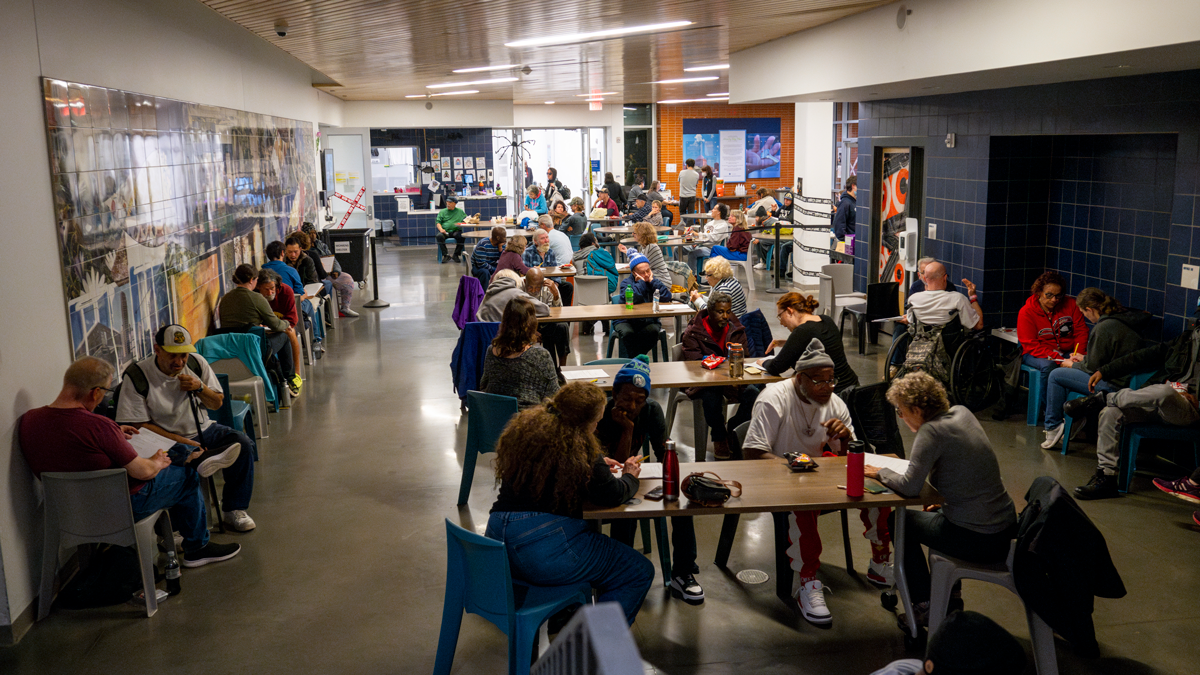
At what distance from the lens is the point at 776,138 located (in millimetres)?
25719

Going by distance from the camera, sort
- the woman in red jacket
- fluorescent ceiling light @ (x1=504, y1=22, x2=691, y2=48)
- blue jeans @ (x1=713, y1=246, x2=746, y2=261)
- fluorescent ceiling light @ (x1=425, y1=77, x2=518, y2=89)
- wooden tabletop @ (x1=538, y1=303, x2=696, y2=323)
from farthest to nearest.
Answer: fluorescent ceiling light @ (x1=425, y1=77, x2=518, y2=89), blue jeans @ (x1=713, y1=246, x2=746, y2=261), fluorescent ceiling light @ (x1=504, y1=22, x2=691, y2=48), wooden tabletop @ (x1=538, y1=303, x2=696, y2=323), the woman in red jacket

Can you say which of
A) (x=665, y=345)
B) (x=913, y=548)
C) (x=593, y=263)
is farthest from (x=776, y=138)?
(x=913, y=548)

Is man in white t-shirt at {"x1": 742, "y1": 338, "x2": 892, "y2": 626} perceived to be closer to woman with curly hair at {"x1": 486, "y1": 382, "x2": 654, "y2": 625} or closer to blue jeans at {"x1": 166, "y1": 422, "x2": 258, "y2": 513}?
woman with curly hair at {"x1": 486, "y1": 382, "x2": 654, "y2": 625}

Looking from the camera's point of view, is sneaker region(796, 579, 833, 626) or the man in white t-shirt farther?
the man in white t-shirt

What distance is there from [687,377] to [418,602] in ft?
7.46

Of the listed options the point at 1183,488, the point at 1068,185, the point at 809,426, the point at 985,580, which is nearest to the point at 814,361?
the point at 809,426

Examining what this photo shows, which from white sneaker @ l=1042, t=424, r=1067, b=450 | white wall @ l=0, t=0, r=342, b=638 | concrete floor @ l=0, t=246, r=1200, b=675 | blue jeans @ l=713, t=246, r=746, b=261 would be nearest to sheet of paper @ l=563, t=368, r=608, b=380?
concrete floor @ l=0, t=246, r=1200, b=675

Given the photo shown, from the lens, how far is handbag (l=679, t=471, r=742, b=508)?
3840 millimetres

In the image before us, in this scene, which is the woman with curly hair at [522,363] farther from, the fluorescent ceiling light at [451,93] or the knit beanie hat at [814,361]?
the fluorescent ceiling light at [451,93]

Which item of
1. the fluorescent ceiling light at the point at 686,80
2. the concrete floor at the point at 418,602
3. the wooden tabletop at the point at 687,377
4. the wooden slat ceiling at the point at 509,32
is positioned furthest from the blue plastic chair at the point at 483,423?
the fluorescent ceiling light at the point at 686,80

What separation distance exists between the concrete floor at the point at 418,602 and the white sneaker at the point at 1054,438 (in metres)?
0.11

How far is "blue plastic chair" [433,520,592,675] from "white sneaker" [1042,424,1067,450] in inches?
178

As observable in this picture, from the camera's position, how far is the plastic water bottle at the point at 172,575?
15.5ft

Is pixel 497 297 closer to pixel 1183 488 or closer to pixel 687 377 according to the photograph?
pixel 687 377
